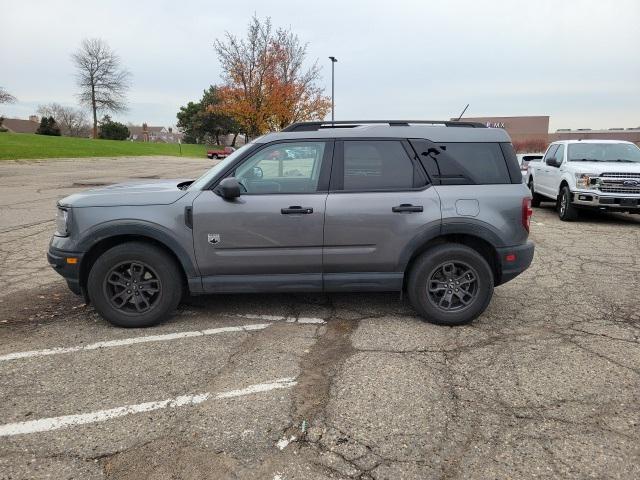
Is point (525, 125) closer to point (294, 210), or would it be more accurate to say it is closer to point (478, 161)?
point (478, 161)

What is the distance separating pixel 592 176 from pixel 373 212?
7.97 m

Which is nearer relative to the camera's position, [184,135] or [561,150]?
[561,150]

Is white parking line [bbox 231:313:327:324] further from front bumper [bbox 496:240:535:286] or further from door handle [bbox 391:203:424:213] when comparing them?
front bumper [bbox 496:240:535:286]

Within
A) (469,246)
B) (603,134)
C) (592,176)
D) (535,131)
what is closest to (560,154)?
(592,176)

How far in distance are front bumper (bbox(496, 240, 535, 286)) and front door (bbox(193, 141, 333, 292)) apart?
5.58 feet

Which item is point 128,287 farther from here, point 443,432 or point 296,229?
point 443,432

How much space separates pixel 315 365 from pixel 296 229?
48.0 inches

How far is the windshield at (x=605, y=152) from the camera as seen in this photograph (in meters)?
11.1

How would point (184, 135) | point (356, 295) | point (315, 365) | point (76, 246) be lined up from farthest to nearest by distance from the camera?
point (184, 135) < point (356, 295) < point (76, 246) < point (315, 365)

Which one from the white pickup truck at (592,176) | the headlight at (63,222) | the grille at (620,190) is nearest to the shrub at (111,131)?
the white pickup truck at (592,176)

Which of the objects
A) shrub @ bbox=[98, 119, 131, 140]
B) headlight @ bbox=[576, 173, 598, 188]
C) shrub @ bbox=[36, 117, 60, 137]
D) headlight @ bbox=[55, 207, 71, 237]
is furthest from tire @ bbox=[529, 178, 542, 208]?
shrub @ bbox=[98, 119, 131, 140]

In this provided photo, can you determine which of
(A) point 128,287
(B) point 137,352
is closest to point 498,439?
(B) point 137,352

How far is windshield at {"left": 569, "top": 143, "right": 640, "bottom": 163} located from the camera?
11.1 metres

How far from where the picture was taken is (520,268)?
183 inches
